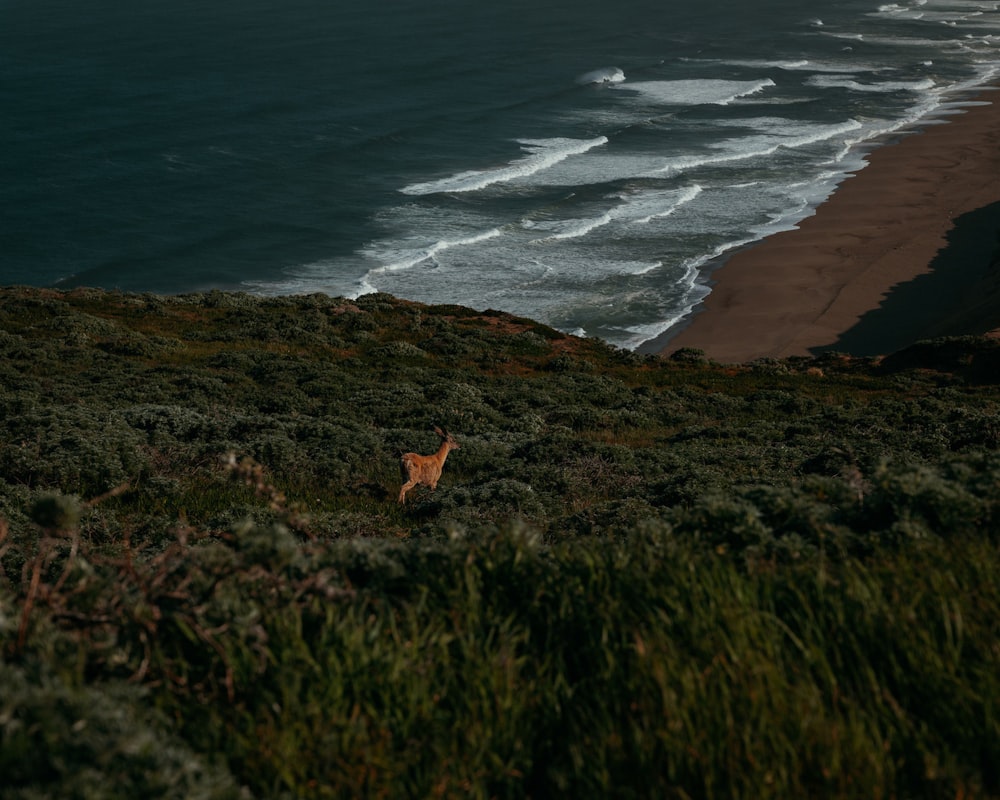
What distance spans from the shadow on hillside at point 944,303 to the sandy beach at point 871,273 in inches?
2.3

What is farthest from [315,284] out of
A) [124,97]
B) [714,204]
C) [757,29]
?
[757,29]

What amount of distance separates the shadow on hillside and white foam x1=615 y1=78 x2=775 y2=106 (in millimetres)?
35605

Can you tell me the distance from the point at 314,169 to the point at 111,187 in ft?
38.8

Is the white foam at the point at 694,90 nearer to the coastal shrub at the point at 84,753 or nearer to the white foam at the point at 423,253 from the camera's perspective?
the white foam at the point at 423,253

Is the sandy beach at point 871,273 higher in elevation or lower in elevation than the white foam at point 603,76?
lower

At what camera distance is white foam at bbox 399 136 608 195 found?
191ft

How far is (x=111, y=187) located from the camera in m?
57.0

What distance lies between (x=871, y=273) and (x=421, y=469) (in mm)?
36368

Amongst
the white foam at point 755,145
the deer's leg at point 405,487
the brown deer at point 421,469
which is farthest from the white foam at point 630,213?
the deer's leg at point 405,487

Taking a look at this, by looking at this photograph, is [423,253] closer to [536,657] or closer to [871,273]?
[871,273]

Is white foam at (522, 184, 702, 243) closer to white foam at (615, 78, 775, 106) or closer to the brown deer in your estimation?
white foam at (615, 78, 775, 106)

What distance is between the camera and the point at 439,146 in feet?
215

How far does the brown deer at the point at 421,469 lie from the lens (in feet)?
43.3

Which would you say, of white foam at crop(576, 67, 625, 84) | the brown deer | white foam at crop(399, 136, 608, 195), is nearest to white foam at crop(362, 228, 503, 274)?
white foam at crop(399, 136, 608, 195)
